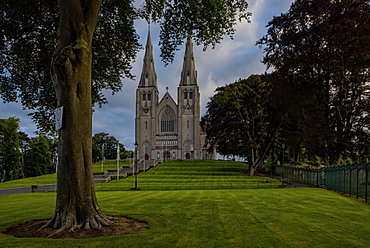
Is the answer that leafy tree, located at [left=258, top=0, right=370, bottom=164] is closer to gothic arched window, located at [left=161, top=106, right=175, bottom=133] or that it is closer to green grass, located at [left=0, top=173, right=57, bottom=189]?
green grass, located at [left=0, top=173, right=57, bottom=189]

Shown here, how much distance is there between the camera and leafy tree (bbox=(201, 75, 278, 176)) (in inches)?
1571

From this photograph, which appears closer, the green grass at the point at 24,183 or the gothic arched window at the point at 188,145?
the green grass at the point at 24,183

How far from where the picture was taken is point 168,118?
104375 mm

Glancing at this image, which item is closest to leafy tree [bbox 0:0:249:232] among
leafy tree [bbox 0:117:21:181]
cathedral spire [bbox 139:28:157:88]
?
leafy tree [bbox 0:117:21:181]

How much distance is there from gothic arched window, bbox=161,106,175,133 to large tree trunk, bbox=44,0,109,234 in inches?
3745

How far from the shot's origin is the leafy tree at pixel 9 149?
52.0m

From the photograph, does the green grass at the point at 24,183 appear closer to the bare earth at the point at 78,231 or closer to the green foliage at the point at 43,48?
the green foliage at the point at 43,48

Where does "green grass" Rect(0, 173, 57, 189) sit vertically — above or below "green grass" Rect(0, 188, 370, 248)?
below

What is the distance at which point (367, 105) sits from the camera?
2042 cm

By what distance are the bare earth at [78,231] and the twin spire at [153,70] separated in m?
96.0

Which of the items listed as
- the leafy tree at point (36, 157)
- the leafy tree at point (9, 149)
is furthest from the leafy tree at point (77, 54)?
the leafy tree at point (36, 157)

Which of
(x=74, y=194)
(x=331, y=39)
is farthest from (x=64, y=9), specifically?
(x=331, y=39)

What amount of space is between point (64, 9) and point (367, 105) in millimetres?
18756

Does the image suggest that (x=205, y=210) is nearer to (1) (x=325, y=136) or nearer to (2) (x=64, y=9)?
(2) (x=64, y=9)
